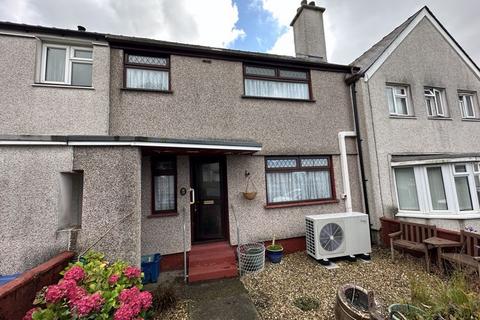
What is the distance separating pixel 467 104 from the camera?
8.98 m

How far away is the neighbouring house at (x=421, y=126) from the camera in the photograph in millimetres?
A: 6270

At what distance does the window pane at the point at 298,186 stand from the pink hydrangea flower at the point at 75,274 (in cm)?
475

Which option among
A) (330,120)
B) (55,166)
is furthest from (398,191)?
(55,166)

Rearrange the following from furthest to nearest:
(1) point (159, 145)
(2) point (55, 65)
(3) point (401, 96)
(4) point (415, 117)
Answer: (3) point (401, 96)
(4) point (415, 117)
(2) point (55, 65)
(1) point (159, 145)

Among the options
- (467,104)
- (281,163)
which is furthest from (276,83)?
(467,104)

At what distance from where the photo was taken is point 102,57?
5504mm

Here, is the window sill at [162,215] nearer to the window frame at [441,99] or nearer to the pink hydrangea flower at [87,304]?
the pink hydrangea flower at [87,304]

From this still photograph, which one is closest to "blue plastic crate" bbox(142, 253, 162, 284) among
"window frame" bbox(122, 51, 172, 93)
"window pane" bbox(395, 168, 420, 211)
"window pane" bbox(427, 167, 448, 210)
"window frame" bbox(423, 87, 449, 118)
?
"window frame" bbox(122, 51, 172, 93)

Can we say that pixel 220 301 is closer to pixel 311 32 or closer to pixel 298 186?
pixel 298 186

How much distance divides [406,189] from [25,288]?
9631mm

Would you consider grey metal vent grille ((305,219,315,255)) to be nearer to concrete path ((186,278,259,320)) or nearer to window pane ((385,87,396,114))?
concrete path ((186,278,259,320))

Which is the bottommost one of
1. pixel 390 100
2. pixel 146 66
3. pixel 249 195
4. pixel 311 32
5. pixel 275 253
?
pixel 275 253

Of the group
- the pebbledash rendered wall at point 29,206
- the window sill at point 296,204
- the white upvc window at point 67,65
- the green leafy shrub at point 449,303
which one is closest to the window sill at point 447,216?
the window sill at point 296,204

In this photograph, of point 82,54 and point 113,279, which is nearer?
point 113,279
